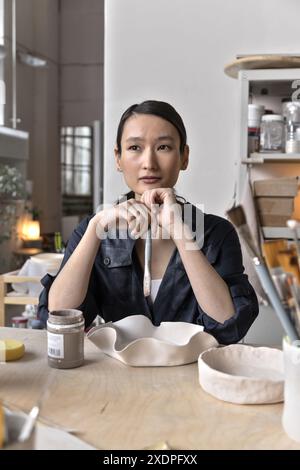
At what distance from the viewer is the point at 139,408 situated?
2.26 ft

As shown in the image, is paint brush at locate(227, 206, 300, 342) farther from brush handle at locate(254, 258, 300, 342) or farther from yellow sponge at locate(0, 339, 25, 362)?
yellow sponge at locate(0, 339, 25, 362)

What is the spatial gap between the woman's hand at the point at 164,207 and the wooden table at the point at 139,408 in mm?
311

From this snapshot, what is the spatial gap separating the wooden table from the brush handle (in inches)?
5.2

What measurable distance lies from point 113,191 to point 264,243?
66.6 inches

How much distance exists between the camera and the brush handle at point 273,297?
580 mm

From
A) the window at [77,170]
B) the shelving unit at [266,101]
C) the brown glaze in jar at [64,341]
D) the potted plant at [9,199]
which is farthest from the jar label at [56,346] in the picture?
the window at [77,170]

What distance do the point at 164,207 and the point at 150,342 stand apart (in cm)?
32

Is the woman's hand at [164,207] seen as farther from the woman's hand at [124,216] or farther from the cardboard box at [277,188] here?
the cardboard box at [277,188]

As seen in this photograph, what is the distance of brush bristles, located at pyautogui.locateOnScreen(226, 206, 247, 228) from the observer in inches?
23.9

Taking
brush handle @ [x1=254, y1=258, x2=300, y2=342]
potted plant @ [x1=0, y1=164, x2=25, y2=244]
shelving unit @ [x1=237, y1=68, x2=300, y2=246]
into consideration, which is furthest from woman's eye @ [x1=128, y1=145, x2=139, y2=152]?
potted plant @ [x1=0, y1=164, x2=25, y2=244]
